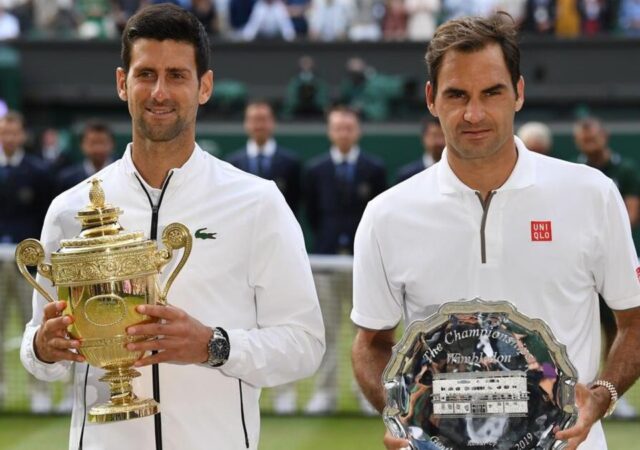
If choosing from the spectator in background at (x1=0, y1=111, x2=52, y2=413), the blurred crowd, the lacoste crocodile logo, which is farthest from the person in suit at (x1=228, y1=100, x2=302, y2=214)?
the lacoste crocodile logo

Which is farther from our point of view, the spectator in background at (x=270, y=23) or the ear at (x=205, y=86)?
the spectator in background at (x=270, y=23)

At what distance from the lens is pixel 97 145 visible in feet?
30.7

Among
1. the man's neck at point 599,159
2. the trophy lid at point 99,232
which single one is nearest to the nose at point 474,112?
the trophy lid at point 99,232

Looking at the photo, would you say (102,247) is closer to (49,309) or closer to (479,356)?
(49,309)

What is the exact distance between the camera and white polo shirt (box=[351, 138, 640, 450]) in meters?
3.05

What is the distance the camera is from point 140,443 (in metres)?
3.11

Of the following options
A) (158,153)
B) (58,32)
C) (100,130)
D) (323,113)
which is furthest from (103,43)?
(158,153)

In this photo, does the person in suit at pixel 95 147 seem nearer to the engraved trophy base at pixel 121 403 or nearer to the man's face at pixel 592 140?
the man's face at pixel 592 140

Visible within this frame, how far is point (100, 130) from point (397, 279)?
21.1 feet

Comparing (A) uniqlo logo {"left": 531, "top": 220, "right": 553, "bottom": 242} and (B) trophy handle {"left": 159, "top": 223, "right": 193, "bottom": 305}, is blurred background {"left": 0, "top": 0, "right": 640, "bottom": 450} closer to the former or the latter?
(A) uniqlo logo {"left": 531, "top": 220, "right": 553, "bottom": 242}

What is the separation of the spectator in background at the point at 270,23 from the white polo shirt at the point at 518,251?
13.4m

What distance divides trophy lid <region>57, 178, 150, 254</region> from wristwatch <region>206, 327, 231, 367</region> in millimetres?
270

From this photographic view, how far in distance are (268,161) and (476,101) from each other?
7178mm

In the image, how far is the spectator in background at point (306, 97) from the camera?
15172 millimetres
